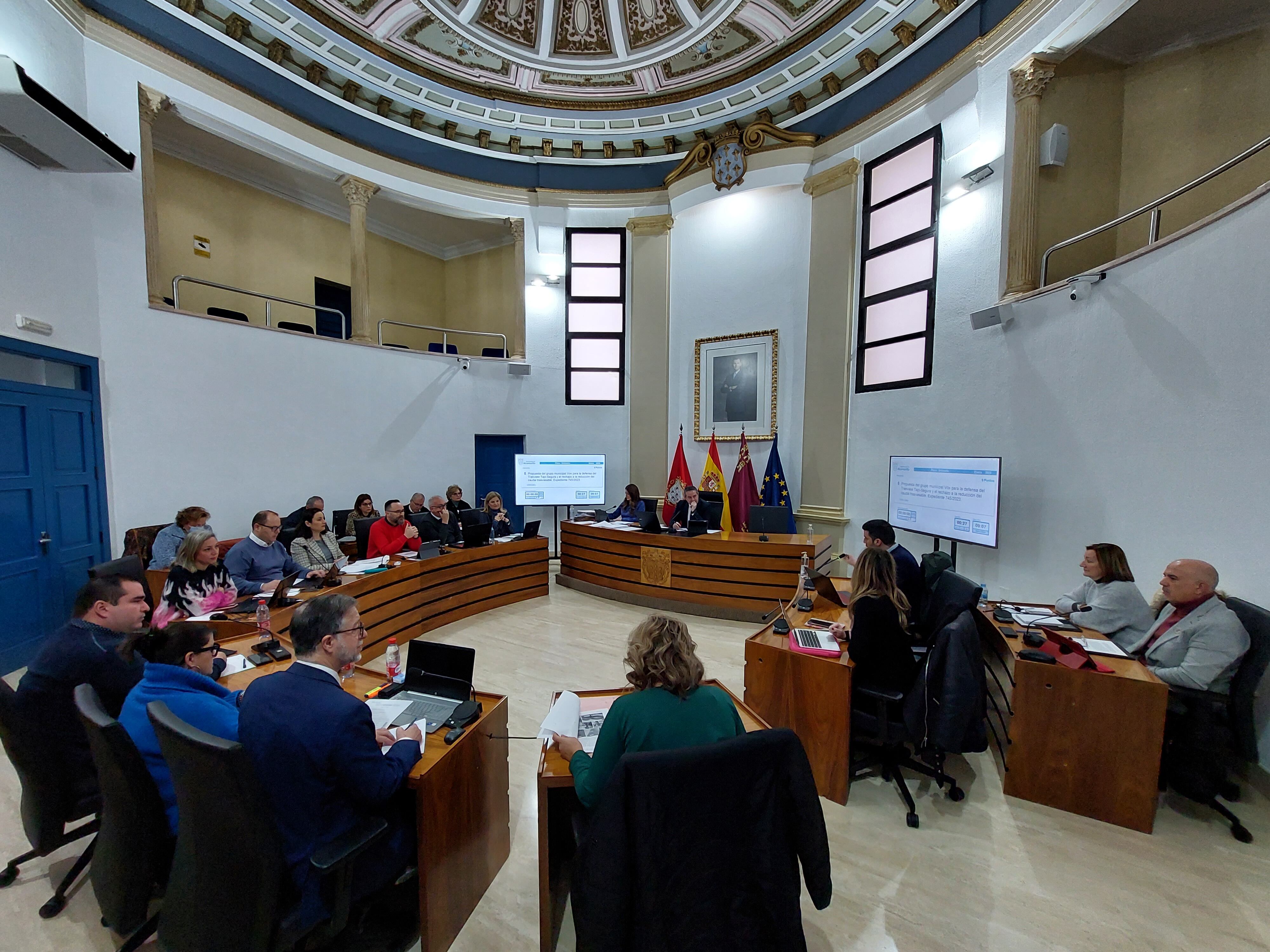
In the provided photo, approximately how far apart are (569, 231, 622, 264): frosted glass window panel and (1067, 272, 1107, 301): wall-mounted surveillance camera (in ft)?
19.7

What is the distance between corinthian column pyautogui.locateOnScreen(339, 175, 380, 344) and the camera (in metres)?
6.94

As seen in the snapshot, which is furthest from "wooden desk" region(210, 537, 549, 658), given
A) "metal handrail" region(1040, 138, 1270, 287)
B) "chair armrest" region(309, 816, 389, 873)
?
"metal handrail" region(1040, 138, 1270, 287)

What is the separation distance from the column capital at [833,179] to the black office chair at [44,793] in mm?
8043

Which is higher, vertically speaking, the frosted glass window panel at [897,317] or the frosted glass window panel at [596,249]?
the frosted glass window panel at [596,249]

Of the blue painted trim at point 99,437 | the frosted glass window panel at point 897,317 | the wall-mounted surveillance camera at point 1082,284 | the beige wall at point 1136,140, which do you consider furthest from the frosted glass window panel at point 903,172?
the blue painted trim at point 99,437

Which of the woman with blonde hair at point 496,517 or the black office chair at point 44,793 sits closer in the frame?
the black office chair at point 44,793

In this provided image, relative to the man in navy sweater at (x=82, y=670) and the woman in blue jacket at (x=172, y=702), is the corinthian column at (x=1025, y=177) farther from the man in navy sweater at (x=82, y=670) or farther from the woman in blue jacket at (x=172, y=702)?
the man in navy sweater at (x=82, y=670)

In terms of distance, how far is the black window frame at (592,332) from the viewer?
828cm

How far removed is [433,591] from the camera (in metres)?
4.86

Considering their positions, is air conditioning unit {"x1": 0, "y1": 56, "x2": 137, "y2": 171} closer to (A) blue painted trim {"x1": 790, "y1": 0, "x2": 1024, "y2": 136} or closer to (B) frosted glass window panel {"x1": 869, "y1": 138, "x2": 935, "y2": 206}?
(A) blue painted trim {"x1": 790, "y1": 0, "x2": 1024, "y2": 136}

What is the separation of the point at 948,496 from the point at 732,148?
18.3 ft

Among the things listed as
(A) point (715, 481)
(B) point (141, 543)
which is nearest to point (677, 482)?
(A) point (715, 481)

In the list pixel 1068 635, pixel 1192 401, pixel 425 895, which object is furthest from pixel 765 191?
pixel 425 895

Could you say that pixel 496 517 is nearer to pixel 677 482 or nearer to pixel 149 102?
pixel 677 482
